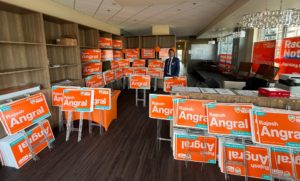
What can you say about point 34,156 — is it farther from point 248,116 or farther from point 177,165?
point 248,116

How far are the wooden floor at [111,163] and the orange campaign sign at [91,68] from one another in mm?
2146

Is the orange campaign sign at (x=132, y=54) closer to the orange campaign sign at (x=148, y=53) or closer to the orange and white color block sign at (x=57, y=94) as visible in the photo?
the orange campaign sign at (x=148, y=53)

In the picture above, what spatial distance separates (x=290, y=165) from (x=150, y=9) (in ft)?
14.8

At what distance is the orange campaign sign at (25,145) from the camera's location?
2.18 meters

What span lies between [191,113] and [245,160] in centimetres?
Result: 85

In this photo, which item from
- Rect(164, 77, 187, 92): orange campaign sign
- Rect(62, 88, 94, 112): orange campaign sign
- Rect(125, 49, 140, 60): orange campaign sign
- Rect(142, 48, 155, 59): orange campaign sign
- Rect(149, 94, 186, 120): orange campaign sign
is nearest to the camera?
Rect(149, 94, 186, 120): orange campaign sign

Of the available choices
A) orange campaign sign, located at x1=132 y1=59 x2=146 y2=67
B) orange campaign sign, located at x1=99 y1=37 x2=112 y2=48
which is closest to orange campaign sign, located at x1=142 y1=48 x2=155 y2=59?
orange campaign sign, located at x1=132 y1=59 x2=146 y2=67

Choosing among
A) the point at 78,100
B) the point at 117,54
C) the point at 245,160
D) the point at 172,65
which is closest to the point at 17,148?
the point at 78,100

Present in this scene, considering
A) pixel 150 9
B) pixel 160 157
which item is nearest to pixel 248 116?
pixel 160 157

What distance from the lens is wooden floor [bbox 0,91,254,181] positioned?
82.0 inches

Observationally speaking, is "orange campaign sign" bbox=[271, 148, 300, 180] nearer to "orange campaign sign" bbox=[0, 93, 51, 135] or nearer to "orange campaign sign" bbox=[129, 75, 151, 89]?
"orange campaign sign" bbox=[129, 75, 151, 89]

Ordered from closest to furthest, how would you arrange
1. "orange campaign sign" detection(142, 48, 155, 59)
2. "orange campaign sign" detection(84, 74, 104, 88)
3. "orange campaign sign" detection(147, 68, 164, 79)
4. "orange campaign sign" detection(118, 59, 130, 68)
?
"orange campaign sign" detection(84, 74, 104, 88), "orange campaign sign" detection(147, 68, 164, 79), "orange campaign sign" detection(118, 59, 130, 68), "orange campaign sign" detection(142, 48, 155, 59)

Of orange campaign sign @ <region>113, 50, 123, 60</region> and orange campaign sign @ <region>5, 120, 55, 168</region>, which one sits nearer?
orange campaign sign @ <region>5, 120, 55, 168</region>

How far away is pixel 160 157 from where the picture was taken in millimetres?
2475
